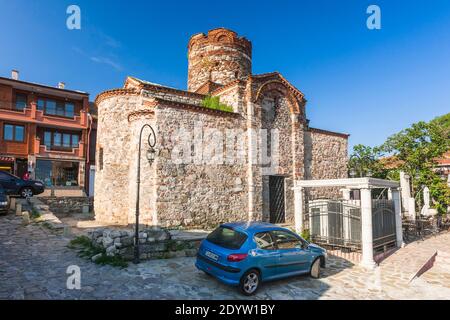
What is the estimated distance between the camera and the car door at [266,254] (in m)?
5.96

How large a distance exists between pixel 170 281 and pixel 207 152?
8.21 meters

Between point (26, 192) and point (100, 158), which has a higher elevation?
point (100, 158)

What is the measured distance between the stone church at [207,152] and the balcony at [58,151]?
34.5 ft

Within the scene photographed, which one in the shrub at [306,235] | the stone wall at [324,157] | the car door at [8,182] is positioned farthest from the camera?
the stone wall at [324,157]

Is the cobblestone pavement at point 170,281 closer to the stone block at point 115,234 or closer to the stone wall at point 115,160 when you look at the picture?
the stone block at point 115,234

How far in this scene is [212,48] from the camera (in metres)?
21.1

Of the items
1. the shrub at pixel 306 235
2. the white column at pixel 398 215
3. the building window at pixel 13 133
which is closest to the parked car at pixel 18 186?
the building window at pixel 13 133

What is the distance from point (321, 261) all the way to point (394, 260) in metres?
3.61

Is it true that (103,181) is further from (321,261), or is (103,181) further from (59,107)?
(59,107)

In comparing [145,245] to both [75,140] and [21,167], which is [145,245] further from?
[75,140]

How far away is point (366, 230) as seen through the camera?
28.6ft

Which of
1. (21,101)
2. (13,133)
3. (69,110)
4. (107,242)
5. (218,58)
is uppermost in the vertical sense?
(218,58)

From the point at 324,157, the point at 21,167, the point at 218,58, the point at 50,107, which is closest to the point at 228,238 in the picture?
the point at 324,157
